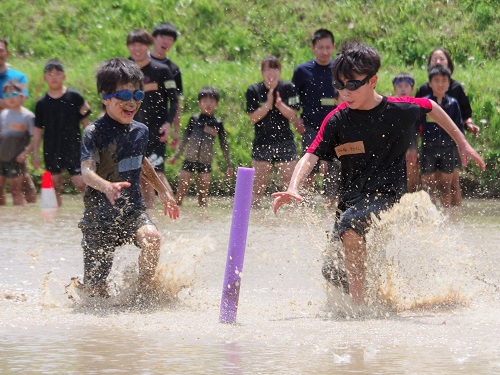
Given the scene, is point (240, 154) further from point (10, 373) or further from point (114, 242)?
point (10, 373)

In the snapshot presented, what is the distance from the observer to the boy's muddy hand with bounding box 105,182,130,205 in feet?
19.8

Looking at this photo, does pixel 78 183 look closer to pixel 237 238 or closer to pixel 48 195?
pixel 48 195

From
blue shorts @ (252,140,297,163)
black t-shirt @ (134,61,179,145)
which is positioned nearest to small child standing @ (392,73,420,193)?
blue shorts @ (252,140,297,163)

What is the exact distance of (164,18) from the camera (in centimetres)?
1752

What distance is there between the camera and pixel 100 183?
6191 millimetres

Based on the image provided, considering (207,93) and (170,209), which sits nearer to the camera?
(170,209)

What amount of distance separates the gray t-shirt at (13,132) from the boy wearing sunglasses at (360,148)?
21.4ft

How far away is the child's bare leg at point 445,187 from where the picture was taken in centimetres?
1156

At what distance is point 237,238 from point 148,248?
67cm

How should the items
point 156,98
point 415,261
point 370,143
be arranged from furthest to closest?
point 156,98, point 415,261, point 370,143

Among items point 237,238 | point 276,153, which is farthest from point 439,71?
point 237,238

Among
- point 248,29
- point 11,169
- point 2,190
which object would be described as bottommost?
point 2,190

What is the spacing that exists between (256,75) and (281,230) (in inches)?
197

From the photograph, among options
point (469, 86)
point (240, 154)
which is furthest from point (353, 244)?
point (469, 86)
